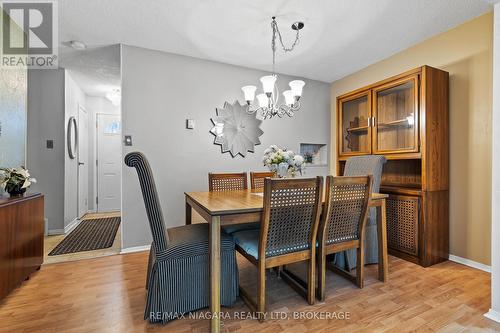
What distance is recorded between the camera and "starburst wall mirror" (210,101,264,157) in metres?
3.28

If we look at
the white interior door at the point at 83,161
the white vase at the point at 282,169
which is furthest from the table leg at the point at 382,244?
the white interior door at the point at 83,161

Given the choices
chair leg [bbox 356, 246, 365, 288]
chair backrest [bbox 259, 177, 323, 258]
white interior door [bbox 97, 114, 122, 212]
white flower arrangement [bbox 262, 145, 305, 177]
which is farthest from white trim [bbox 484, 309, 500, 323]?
white interior door [bbox 97, 114, 122, 212]

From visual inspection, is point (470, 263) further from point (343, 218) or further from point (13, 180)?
point (13, 180)

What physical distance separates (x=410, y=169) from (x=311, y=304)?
214cm

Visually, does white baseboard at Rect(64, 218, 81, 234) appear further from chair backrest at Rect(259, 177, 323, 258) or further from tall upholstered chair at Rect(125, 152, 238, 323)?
chair backrest at Rect(259, 177, 323, 258)

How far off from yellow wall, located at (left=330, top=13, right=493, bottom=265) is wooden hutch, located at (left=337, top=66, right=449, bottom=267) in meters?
0.09

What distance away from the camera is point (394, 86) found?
2.62 metres

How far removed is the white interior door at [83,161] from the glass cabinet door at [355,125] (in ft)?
15.0

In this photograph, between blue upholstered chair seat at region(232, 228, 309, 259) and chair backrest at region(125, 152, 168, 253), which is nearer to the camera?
chair backrest at region(125, 152, 168, 253)

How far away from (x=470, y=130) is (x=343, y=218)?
70.3 inches

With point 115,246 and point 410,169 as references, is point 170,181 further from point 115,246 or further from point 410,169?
point 410,169

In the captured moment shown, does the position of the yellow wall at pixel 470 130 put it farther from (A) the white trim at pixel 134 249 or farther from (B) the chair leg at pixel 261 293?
(A) the white trim at pixel 134 249

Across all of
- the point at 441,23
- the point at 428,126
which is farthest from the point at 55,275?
the point at 441,23

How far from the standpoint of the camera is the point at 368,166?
2.54 metres
